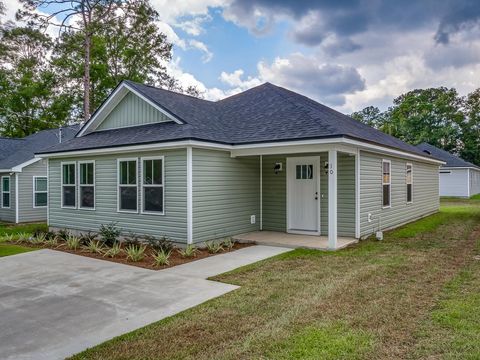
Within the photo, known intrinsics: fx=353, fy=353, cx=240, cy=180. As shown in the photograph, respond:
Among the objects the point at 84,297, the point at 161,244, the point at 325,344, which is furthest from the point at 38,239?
the point at 325,344

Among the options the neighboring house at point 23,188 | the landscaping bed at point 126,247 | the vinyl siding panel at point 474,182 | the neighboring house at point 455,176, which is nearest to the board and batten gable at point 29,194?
the neighboring house at point 23,188

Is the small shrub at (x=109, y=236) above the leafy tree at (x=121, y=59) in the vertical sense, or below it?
below

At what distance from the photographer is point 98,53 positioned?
85.3ft

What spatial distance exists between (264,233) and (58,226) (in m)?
6.82

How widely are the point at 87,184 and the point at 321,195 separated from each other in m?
6.94

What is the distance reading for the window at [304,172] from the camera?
32.3 feet

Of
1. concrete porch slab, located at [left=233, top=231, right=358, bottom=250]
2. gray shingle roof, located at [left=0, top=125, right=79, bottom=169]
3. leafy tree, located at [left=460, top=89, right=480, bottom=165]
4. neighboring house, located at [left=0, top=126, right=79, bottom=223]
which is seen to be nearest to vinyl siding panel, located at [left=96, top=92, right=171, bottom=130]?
concrete porch slab, located at [left=233, top=231, right=358, bottom=250]

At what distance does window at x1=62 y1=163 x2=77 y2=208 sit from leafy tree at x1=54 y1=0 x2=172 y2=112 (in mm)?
16515

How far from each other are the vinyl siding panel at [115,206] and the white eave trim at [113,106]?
134 centimetres

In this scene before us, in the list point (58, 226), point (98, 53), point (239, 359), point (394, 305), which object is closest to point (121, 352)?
point (239, 359)

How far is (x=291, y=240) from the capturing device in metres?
9.04

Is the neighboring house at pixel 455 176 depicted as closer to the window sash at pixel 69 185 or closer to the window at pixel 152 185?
the window at pixel 152 185

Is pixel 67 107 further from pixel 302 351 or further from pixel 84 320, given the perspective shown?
pixel 302 351

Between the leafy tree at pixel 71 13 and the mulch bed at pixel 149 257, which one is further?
the leafy tree at pixel 71 13
